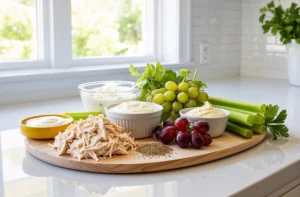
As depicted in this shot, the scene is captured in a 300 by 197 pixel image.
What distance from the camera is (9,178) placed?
889mm

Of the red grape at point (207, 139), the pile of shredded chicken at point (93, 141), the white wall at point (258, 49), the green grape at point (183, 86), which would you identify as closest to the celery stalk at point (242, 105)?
the green grape at point (183, 86)

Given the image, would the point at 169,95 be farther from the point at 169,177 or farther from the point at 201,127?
the point at 169,177

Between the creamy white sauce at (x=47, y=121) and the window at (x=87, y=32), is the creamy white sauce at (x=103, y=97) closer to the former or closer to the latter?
the creamy white sauce at (x=47, y=121)

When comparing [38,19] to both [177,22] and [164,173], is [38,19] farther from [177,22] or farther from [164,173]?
[164,173]

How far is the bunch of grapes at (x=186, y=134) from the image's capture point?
40.6 inches

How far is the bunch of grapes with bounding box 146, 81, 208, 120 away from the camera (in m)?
1.27

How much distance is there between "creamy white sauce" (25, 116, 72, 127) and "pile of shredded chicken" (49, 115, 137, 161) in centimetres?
10

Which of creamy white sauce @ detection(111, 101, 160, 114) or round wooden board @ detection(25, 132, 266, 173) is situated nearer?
round wooden board @ detection(25, 132, 266, 173)

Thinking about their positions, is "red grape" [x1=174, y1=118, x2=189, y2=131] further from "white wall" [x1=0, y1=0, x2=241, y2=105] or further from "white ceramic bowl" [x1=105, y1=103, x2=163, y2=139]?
"white wall" [x1=0, y1=0, x2=241, y2=105]

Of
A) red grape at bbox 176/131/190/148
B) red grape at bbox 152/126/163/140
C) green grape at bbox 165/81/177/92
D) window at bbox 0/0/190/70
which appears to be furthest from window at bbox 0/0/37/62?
red grape at bbox 176/131/190/148

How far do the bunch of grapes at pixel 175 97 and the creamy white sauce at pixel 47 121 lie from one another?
27cm

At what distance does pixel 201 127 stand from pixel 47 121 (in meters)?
0.40

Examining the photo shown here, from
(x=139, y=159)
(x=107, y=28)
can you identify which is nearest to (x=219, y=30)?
(x=107, y=28)

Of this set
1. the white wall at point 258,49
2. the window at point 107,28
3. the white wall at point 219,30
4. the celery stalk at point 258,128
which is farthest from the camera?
the white wall at point 258,49
